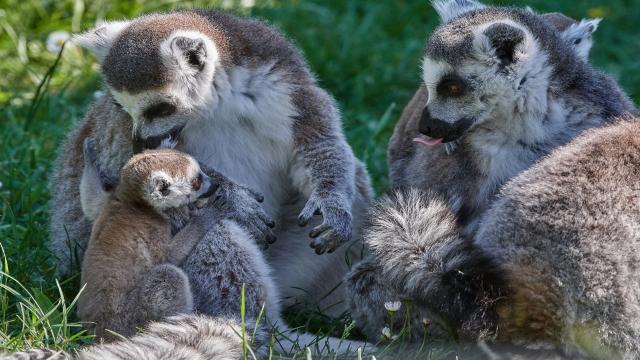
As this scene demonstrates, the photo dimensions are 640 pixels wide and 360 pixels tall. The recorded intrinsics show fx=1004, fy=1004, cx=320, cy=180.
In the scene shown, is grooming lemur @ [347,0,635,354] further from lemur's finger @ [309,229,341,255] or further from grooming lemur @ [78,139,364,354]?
grooming lemur @ [78,139,364,354]

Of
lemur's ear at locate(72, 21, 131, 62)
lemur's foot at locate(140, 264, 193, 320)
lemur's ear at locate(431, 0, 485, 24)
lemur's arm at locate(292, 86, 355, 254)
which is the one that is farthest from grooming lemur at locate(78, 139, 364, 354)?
lemur's ear at locate(431, 0, 485, 24)

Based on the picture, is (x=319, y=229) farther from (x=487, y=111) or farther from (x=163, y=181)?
(x=487, y=111)

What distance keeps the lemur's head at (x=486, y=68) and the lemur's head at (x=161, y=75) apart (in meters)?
1.32

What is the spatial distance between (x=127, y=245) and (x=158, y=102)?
0.98m

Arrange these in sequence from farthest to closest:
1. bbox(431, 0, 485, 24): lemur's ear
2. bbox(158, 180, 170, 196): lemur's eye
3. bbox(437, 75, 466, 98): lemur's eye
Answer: bbox(431, 0, 485, 24): lemur's ear → bbox(437, 75, 466, 98): lemur's eye → bbox(158, 180, 170, 196): lemur's eye

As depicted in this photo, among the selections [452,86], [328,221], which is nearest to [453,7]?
[452,86]

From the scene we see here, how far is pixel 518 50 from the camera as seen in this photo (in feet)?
18.3

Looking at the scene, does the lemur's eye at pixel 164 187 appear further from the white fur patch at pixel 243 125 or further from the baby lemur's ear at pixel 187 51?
the baby lemur's ear at pixel 187 51

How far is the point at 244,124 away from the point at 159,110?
0.52 m

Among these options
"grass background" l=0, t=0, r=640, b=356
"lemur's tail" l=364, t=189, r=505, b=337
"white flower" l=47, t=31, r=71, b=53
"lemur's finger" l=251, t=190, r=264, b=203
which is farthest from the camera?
"white flower" l=47, t=31, r=71, b=53

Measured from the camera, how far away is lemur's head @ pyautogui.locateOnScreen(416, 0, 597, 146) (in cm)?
561

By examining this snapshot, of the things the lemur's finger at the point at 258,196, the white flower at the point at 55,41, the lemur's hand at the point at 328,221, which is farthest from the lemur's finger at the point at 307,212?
the white flower at the point at 55,41

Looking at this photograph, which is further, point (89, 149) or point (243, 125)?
point (89, 149)

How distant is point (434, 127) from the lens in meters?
5.82
